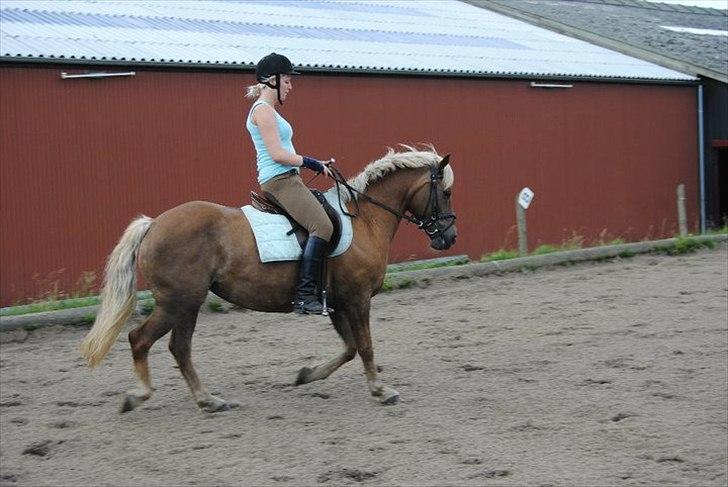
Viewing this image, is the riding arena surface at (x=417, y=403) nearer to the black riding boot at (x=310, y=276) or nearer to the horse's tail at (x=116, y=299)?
the horse's tail at (x=116, y=299)

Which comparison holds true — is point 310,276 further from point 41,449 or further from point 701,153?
point 701,153

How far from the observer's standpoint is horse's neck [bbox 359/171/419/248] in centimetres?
736

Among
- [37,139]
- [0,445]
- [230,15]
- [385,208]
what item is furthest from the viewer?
[230,15]

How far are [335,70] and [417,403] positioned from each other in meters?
9.11

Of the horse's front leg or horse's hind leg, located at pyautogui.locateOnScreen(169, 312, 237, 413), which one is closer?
horse's hind leg, located at pyautogui.locateOnScreen(169, 312, 237, 413)

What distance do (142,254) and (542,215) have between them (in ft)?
41.4

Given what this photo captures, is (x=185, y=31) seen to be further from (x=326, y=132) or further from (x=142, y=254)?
(x=142, y=254)

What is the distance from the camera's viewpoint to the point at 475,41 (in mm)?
20391

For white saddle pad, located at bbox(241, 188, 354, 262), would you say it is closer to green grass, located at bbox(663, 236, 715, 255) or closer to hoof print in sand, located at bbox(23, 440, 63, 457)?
hoof print in sand, located at bbox(23, 440, 63, 457)

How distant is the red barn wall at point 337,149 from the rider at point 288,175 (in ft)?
21.1

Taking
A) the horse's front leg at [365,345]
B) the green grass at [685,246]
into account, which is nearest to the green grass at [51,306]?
the horse's front leg at [365,345]

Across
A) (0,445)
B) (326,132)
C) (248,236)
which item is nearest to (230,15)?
(326,132)

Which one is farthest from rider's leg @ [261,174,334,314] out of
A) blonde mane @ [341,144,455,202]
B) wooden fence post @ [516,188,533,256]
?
wooden fence post @ [516,188,533,256]

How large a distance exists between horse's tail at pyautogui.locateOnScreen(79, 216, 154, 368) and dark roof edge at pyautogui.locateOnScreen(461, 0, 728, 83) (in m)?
17.1
